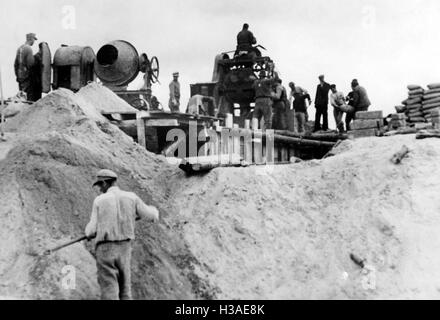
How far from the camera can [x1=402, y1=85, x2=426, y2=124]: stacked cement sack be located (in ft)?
54.0

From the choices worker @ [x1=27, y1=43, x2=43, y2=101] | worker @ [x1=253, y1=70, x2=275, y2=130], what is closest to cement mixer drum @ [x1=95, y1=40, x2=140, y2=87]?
worker @ [x1=27, y1=43, x2=43, y2=101]

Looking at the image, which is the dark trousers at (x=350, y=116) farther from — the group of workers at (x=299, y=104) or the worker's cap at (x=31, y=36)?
the worker's cap at (x=31, y=36)

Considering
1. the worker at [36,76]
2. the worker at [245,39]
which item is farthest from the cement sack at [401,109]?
the worker at [36,76]

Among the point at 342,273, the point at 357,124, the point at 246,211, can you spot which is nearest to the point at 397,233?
the point at 342,273

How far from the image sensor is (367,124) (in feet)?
54.2

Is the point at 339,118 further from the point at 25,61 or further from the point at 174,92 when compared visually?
the point at 25,61

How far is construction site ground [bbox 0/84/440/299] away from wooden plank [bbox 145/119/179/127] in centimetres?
113

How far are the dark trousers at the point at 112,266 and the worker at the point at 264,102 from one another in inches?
480

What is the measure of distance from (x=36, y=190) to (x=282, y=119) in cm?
1152

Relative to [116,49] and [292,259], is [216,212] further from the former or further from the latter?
[116,49]

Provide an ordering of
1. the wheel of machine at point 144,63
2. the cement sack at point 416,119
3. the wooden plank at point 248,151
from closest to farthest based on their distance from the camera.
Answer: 1. the cement sack at point 416,119
2. the wooden plank at point 248,151
3. the wheel of machine at point 144,63

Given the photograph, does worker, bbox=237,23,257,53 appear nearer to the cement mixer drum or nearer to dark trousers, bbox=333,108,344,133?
dark trousers, bbox=333,108,344,133

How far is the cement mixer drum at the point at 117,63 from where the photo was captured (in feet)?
56.2

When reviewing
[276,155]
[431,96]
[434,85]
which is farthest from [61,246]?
[276,155]
